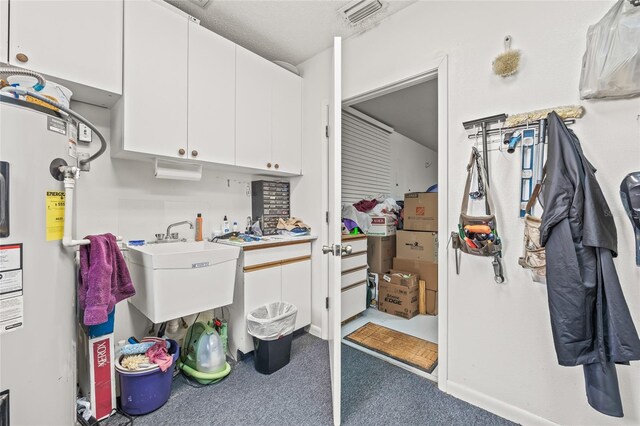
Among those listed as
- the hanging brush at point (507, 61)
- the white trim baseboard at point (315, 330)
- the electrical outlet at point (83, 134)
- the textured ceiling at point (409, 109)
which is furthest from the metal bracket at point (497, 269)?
the electrical outlet at point (83, 134)

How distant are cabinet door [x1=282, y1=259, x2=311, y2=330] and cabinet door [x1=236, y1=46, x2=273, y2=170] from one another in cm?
95

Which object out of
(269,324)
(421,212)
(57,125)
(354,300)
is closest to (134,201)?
(57,125)

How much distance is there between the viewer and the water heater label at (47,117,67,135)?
3.67 feet

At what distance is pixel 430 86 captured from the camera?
2.92m

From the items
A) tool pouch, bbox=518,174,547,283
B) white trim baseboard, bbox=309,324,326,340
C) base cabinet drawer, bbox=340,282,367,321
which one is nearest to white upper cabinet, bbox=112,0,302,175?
base cabinet drawer, bbox=340,282,367,321

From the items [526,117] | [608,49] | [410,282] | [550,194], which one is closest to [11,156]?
[550,194]

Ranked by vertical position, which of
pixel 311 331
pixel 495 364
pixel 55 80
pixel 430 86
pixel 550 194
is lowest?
pixel 311 331

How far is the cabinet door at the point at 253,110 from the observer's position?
2.27m

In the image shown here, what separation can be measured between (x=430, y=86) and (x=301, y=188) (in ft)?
5.81

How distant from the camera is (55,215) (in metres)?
1.14

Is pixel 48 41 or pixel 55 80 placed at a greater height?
pixel 48 41

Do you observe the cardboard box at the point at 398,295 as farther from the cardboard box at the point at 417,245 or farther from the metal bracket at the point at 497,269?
the metal bracket at the point at 497,269

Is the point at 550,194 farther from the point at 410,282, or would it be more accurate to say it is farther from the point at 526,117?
the point at 410,282

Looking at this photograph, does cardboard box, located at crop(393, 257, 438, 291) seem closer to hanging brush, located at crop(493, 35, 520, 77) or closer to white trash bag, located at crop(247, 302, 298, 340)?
white trash bag, located at crop(247, 302, 298, 340)
